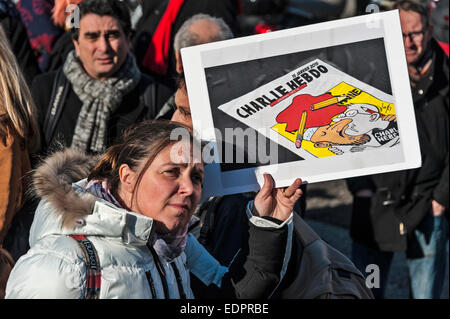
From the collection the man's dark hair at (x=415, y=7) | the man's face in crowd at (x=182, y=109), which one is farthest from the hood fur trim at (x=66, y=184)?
the man's dark hair at (x=415, y=7)

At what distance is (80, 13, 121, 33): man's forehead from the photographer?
144 inches

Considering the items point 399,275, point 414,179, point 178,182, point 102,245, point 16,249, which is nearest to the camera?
point 102,245

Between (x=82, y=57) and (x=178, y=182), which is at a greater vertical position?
(x=82, y=57)

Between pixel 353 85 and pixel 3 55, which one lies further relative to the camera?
pixel 3 55

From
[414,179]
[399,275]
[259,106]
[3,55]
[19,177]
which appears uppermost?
[3,55]

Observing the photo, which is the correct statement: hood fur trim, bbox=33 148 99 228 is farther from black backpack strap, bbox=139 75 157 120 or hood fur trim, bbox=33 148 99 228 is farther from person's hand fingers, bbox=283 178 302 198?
black backpack strap, bbox=139 75 157 120

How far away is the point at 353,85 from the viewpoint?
2.33m

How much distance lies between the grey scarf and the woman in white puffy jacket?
45.9 inches

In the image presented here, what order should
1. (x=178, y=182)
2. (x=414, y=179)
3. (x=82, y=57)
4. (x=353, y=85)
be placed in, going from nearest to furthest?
(x=178, y=182), (x=353, y=85), (x=82, y=57), (x=414, y=179)

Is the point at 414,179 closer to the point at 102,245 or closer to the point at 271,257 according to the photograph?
the point at 271,257

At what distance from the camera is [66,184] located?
2199 millimetres

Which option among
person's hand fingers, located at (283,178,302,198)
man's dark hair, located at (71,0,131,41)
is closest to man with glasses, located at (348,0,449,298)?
man's dark hair, located at (71,0,131,41)
